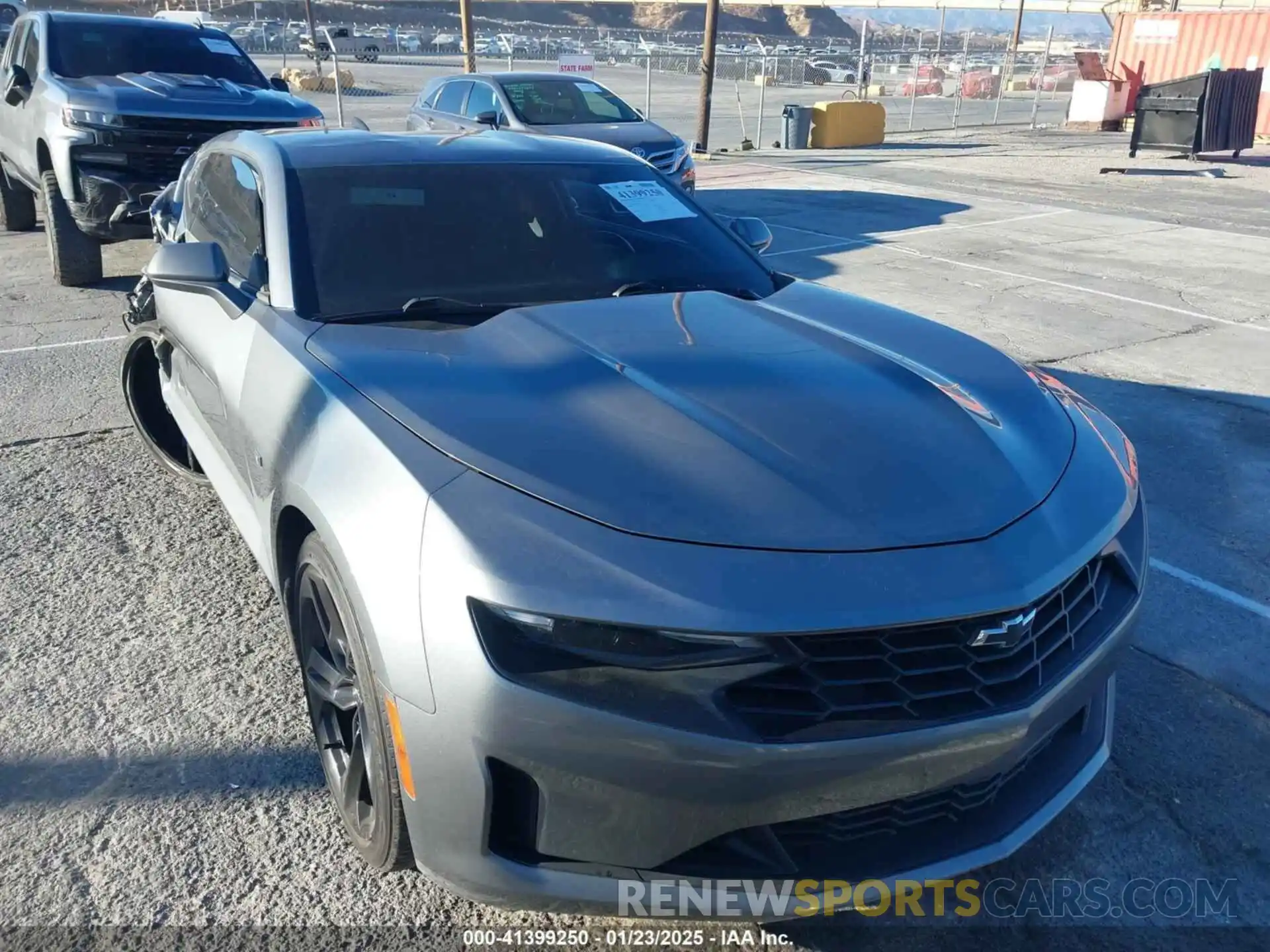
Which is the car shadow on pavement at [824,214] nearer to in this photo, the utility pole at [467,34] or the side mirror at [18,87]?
the side mirror at [18,87]

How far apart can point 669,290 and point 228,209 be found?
5.64 ft

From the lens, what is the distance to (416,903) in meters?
2.46

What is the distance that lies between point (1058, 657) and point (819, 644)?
24.0 inches

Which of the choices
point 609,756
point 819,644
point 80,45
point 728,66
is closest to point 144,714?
point 609,756

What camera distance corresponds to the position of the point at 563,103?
1238 cm

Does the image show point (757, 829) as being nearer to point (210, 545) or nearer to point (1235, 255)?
point (210, 545)

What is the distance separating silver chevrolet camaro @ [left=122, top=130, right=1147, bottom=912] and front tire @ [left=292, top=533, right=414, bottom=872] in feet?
0.04

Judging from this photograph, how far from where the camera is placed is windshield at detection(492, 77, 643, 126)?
39.8ft

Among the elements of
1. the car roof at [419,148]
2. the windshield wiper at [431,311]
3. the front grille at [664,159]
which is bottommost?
the windshield wiper at [431,311]

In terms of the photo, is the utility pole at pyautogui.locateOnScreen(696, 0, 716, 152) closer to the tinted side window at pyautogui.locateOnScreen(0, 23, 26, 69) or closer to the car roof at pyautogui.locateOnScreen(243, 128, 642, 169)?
the tinted side window at pyautogui.locateOnScreen(0, 23, 26, 69)

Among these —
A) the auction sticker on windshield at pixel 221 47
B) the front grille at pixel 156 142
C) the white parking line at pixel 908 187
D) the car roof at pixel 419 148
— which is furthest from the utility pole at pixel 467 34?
the car roof at pixel 419 148

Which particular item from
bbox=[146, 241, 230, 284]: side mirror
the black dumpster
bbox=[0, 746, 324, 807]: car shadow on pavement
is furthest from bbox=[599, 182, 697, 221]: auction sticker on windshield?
the black dumpster

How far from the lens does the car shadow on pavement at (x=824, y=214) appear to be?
1070 cm

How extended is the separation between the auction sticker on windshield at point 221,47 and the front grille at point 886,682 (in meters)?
9.48
